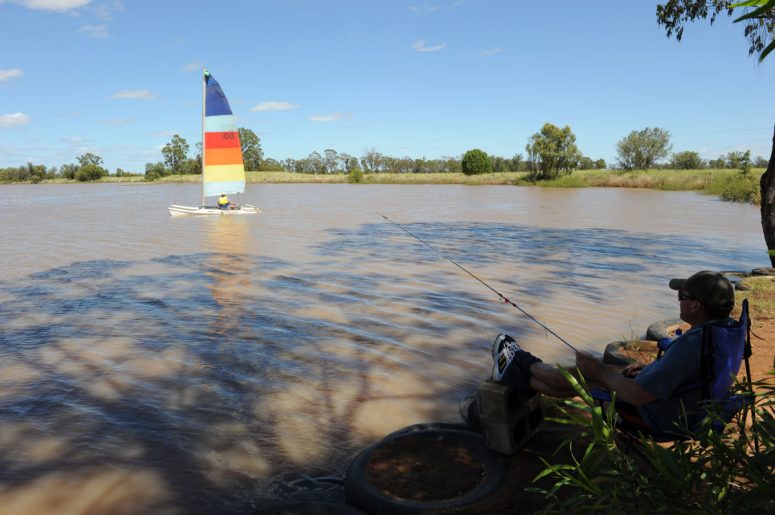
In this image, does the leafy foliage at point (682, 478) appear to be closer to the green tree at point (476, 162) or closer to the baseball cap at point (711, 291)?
the baseball cap at point (711, 291)

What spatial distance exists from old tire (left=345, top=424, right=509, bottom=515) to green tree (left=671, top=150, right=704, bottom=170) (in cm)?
9075

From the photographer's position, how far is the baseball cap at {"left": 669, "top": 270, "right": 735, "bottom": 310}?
2746 mm

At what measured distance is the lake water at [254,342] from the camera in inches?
151

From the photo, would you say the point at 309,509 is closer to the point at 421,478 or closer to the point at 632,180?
the point at 421,478

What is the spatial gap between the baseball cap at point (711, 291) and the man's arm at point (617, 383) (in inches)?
22.5

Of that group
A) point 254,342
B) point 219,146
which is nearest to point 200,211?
point 219,146

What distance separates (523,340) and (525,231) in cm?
1273

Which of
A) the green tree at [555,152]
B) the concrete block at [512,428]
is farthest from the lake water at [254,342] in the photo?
the green tree at [555,152]

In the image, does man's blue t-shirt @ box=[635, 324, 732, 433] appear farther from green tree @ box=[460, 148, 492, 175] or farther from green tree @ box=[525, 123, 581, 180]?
green tree @ box=[460, 148, 492, 175]

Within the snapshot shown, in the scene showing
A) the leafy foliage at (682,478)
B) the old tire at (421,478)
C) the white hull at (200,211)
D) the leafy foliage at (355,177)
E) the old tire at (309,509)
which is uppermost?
the leafy foliage at (355,177)

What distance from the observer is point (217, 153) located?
2577 centimetres

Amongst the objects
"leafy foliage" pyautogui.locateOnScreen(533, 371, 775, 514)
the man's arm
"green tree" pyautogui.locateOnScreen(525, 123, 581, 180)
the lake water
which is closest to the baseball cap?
the man's arm

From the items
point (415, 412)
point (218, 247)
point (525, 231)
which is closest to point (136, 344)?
point (415, 412)

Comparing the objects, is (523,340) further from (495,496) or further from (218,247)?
(218,247)
